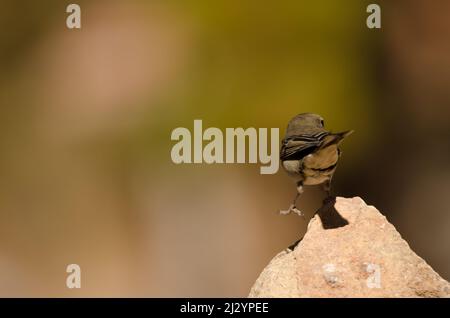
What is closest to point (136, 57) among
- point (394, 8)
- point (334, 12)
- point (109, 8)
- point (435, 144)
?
point (109, 8)

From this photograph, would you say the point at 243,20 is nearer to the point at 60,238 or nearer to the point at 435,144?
the point at 435,144

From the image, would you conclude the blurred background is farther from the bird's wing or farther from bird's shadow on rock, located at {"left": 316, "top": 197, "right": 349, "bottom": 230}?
bird's shadow on rock, located at {"left": 316, "top": 197, "right": 349, "bottom": 230}

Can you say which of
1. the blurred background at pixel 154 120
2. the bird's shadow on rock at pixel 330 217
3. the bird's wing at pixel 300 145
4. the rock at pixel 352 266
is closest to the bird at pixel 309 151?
the bird's wing at pixel 300 145

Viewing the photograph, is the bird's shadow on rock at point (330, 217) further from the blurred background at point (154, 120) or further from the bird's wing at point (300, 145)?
the blurred background at point (154, 120)

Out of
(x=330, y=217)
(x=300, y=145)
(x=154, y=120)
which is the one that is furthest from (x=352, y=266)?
(x=154, y=120)

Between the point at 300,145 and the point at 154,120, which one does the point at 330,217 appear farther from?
the point at 154,120

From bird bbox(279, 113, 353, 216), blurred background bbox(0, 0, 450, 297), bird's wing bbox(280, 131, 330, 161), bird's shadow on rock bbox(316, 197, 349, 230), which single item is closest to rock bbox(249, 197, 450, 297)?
bird's shadow on rock bbox(316, 197, 349, 230)
